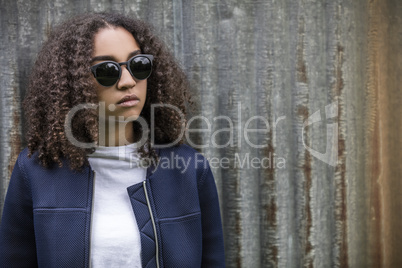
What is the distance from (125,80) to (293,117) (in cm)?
112

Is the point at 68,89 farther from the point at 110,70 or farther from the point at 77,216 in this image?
the point at 77,216

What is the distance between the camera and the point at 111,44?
1.47 m

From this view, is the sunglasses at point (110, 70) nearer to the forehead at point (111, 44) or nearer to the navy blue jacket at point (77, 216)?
the forehead at point (111, 44)

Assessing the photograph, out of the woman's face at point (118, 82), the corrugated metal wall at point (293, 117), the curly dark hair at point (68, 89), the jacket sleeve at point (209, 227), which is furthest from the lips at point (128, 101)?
the corrugated metal wall at point (293, 117)

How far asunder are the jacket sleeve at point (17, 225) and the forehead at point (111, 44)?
1.99 feet

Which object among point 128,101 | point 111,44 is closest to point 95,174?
point 128,101

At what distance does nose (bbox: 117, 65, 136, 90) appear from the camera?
1.46 m

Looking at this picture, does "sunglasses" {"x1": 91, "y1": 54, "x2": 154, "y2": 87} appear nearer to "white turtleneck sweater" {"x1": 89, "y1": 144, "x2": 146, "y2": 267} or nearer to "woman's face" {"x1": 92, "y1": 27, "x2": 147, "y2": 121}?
"woman's face" {"x1": 92, "y1": 27, "x2": 147, "y2": 121}

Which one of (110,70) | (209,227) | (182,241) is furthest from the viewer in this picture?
(209,227)

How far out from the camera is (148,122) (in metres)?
1.75

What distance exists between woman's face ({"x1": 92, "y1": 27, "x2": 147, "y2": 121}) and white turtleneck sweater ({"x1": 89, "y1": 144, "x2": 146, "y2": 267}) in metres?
0.18

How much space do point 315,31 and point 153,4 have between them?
0.98m

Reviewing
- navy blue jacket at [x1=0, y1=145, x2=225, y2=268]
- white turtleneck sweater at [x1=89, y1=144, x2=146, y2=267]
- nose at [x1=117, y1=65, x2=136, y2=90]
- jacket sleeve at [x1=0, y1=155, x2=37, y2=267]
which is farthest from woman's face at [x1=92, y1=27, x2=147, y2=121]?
jacket sleeve at [x1=0, y1=155, x2=37, y2=267]

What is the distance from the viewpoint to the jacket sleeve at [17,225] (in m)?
1.51
